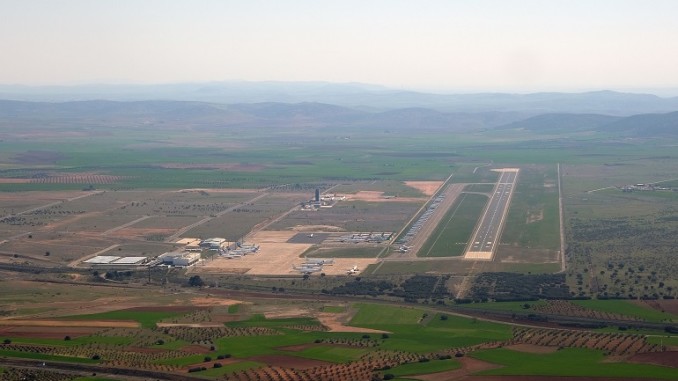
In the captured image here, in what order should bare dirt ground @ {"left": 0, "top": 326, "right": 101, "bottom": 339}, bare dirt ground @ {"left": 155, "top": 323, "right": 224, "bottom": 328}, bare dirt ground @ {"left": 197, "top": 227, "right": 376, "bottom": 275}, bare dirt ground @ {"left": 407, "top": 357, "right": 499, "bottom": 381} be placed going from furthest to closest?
bare dirt ground @ {"left": 197, "top": 227, "right": 376, "bottom": 275} → bare dirt ground @ {"left": 155, "top": 323, "right": 224, "bottom": 328} → bare dirt ground @ {"left": 0, "top": 326, "right": 101, "bottom": 339} → bare dirt ground @ {"left": 407, "top": 357, "right": 499, "bottom": 381}

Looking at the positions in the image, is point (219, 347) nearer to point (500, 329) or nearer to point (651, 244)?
point (500, 329)

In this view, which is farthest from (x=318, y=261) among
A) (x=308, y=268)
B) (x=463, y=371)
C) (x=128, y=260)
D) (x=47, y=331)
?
(x=463, y=371)

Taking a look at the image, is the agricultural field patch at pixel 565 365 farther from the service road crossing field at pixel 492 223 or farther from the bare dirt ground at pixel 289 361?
the service road crossing field at pixel 492 223

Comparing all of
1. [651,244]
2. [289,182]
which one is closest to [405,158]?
[289,182]

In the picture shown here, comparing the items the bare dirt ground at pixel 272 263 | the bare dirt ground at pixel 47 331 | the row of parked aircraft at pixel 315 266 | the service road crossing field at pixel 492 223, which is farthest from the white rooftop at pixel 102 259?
the service road crossing field at pixel 492 223

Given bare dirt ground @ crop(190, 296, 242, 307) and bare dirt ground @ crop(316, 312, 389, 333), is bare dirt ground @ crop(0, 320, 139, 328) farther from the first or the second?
bare dirt ground @ crop(316, 312, 389, 333)

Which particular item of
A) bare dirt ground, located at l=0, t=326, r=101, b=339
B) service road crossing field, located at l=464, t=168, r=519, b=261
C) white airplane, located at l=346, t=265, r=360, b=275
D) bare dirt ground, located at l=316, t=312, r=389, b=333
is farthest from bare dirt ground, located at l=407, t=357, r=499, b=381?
service road crossing field, located at l=464, t=168, r=519, b=261
